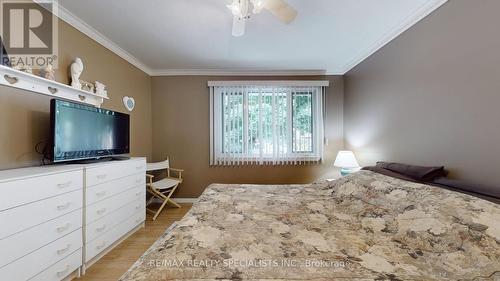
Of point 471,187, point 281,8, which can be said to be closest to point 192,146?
point 281,8

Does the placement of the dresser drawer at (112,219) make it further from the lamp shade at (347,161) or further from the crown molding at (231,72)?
the lamp shade at (347,161)

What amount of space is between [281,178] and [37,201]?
10.1 ft

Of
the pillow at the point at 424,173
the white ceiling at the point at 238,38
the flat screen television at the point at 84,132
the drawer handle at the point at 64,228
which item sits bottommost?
the drawer handle at the point at 64,228

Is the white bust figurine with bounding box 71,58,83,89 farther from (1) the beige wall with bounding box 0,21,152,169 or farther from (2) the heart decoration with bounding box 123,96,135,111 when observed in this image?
(2) the heart decoration with bounding box 123,96,135,111

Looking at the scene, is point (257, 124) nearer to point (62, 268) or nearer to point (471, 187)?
point (471, 187)

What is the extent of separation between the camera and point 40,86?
1.82m

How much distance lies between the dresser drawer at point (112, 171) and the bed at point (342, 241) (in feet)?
3.44

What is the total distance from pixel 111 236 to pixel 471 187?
9.62 feet

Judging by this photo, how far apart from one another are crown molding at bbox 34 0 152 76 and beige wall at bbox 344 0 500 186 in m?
3.26

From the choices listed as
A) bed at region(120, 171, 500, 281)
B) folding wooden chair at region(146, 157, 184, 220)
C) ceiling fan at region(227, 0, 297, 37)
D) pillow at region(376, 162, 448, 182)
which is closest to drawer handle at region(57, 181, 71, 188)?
bed at region(120, 171, 500, 281)

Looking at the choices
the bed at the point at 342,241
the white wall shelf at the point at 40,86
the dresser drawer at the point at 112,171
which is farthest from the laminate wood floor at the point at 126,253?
the white wall shelf at the point at 40,86

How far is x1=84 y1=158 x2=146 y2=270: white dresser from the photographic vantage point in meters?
1.88

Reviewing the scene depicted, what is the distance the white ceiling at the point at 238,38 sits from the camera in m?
1.98

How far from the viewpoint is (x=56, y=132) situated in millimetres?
1769
